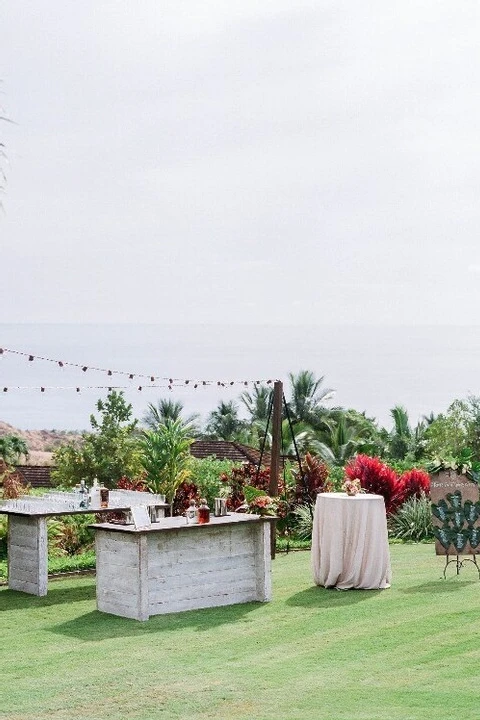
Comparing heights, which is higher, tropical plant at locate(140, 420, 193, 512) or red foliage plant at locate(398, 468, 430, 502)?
tropical plant at locate(140, 420, 193, 512)

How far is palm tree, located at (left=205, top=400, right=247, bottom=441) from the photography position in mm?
54969

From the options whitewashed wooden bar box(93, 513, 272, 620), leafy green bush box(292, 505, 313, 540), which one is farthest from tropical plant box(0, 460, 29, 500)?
whitewashed wooden bar box(93, 513, 272, 620)

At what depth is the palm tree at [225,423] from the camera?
180 ft

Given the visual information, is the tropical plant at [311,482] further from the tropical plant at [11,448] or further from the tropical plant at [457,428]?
the tropical plant at [11,448]

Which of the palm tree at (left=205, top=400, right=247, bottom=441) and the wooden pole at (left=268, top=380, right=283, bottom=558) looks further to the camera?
the palm tree at (left=205, top=400, right=247, bottom=441)

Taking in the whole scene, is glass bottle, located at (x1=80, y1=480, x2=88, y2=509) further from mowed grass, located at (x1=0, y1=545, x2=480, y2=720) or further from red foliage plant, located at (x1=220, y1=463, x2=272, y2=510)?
red foliage plant, located at (x1=220, y1=463, x2=272, y2=510)

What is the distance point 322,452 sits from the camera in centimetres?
4153

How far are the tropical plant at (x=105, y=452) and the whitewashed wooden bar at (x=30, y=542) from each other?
5.72 m

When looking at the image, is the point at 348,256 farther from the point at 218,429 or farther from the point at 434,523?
the point at 434,523

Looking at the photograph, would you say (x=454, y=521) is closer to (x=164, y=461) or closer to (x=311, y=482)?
(x=311, y=482)

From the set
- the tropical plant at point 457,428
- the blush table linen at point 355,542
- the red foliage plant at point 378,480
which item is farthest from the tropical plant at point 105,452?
the tropical plant at point 457,428

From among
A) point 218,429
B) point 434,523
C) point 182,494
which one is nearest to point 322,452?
point 218,429

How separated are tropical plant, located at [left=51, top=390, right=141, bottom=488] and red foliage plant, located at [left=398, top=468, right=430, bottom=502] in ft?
13.4

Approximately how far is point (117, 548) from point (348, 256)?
14388 centimetres
